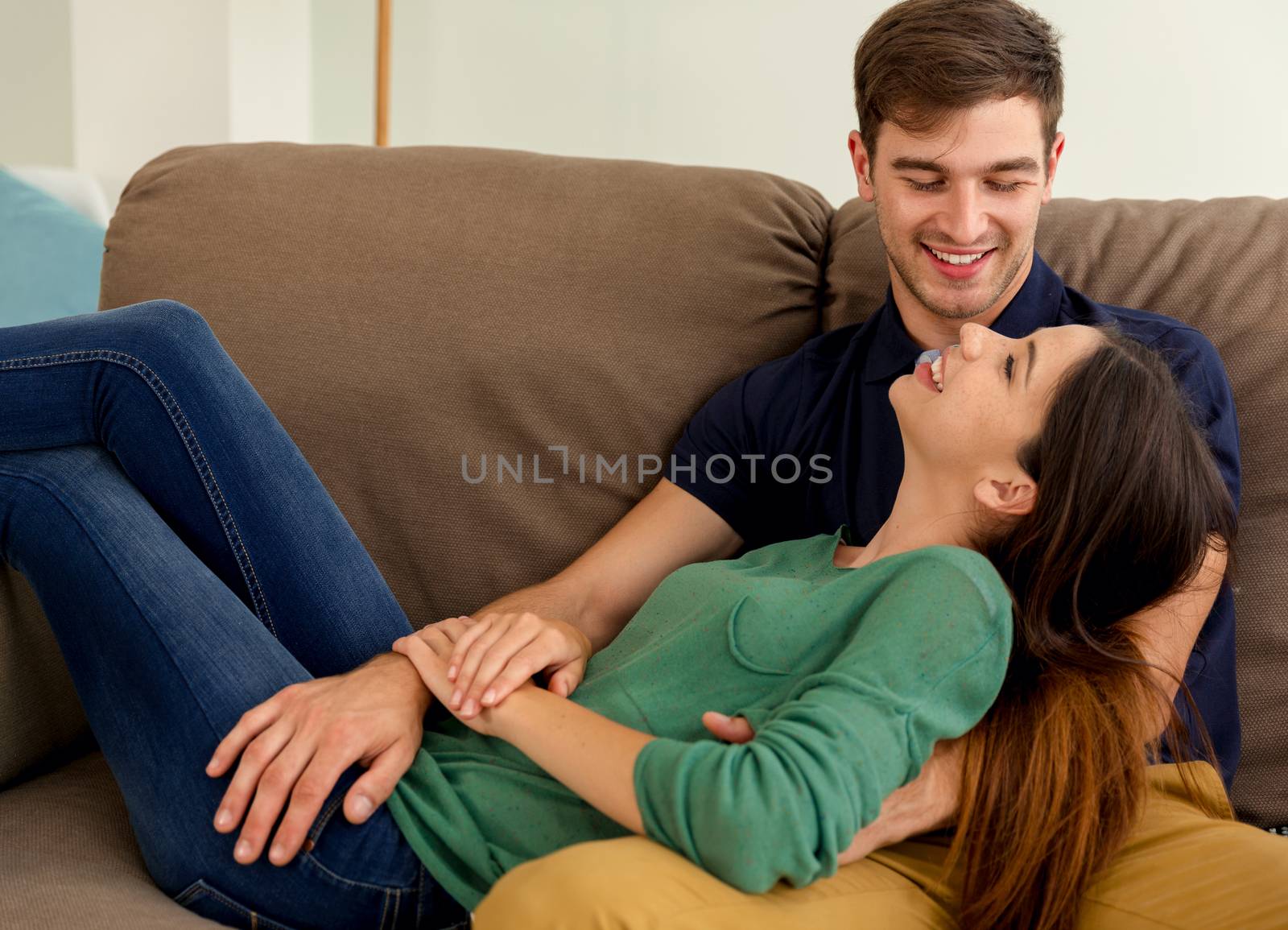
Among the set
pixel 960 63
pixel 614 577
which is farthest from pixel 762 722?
pixel 960 63

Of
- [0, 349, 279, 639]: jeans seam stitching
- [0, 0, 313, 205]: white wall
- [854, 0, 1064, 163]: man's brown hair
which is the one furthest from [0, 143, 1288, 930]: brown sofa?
[0, 0, 313, 205]: white wall

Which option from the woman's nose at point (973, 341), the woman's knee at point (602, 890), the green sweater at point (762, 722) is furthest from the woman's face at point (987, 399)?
the woman's knee at point (602, 890)

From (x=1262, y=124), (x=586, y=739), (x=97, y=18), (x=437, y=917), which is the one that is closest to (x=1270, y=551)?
(x=586, y=739)

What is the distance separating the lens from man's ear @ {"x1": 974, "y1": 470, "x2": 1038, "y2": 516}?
1077 mm

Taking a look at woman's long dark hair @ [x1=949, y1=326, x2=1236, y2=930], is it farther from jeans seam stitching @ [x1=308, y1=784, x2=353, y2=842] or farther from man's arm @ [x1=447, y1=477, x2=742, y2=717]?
jeans seam stitching @ [x1=308, y1=784, x2=353, y2=842]

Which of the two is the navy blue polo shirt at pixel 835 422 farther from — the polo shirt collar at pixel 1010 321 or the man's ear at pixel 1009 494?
the man's ear at pixel 1009 494

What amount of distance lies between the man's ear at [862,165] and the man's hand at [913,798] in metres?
0.82

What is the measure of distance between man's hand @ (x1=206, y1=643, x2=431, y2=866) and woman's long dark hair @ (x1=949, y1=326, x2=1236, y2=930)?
1.69ft

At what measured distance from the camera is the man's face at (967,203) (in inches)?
54.0

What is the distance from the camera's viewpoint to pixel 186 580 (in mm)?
1098

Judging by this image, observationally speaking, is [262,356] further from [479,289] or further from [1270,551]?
[1270,551]

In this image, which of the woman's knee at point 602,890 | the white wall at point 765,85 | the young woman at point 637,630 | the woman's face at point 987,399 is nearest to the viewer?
the woman's knee at point 602,890

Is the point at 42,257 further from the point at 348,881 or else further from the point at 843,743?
the point at 843,743

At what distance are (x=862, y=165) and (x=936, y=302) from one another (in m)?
0.27
